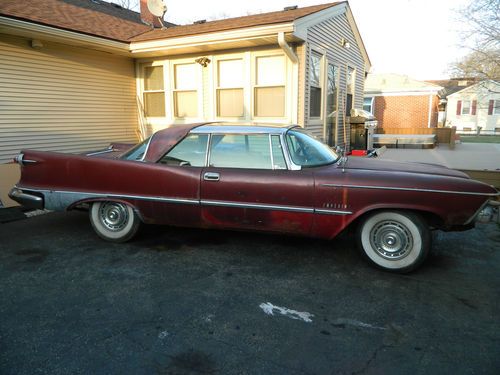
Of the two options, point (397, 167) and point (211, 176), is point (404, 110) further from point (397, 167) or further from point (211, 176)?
point (211, 176)

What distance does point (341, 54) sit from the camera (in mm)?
11547

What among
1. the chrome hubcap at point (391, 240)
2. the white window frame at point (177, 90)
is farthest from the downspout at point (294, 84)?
the chrome hubcap at point (391, 240)

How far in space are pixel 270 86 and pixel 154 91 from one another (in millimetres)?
3515

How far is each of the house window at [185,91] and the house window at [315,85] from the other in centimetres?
302

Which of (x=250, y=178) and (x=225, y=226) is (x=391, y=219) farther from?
(x=225, y=226)

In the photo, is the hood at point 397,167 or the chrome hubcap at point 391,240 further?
the hood at point 397,167

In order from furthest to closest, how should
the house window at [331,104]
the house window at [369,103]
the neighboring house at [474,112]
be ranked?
the neighboring house at [474,112], the house window at [369,103], the house window at [331,104]

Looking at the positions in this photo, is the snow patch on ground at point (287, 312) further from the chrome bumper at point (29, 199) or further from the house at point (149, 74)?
the house at point (149, 74)

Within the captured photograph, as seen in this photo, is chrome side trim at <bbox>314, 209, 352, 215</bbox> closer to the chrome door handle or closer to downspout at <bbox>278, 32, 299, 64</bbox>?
the chrome door handle

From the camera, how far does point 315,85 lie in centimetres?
976

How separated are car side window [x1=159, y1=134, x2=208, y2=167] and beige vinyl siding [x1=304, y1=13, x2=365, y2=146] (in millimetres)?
5136

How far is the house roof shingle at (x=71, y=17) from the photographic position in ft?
24.7

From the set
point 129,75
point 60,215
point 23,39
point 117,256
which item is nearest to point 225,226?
point 117,256

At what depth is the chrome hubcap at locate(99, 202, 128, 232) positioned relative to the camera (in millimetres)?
4617
